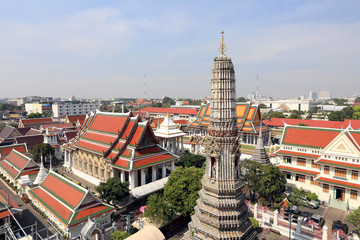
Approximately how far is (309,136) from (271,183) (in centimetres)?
1197

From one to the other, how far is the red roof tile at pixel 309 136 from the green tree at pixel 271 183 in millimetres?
9536

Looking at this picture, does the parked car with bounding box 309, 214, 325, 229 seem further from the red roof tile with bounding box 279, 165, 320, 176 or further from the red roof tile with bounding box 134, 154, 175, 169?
the red roof tile with bounding box 134, 154, 175, 169

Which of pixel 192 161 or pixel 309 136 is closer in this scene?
pixel 309 136

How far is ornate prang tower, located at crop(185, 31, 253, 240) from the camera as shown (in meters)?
11.8

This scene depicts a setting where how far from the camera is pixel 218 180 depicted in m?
12.2

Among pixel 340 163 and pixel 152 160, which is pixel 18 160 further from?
pixel 340 163

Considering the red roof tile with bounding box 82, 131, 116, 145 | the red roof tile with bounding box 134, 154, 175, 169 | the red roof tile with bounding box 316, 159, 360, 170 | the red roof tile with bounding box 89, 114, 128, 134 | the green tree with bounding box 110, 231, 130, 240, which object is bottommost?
the green tree with bounding box 110, 231, 130, 240

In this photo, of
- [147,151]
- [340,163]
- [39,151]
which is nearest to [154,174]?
[147,151]

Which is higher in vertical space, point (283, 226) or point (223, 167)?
point (223, 167)

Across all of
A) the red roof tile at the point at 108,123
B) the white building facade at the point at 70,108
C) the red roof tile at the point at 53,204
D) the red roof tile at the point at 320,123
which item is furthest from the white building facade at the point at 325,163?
the white building facade at the point at 70,108

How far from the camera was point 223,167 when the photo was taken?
480 inches

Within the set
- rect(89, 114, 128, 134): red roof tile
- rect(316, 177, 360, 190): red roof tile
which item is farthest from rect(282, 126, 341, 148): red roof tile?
rect(89, 114, 128, 134): red roof tile

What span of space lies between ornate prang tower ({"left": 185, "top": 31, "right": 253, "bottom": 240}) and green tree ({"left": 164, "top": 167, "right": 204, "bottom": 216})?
6437mm

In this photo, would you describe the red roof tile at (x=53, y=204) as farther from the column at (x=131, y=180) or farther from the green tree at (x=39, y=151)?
the green tree at (x=39, y=151)
